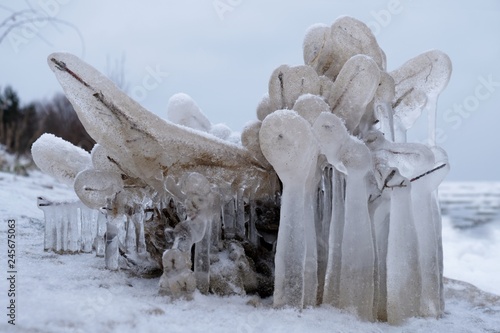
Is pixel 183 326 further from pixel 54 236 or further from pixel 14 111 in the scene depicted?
pixel 14 111

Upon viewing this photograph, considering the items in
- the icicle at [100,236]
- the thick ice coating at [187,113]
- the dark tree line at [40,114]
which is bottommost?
the icicle at [100,236]

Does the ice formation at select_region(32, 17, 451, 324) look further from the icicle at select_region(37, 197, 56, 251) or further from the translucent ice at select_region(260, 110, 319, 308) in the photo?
the icicle at select_region(37, 197, 56, 251)

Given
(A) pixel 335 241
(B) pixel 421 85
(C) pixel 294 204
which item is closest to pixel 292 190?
(C) pixel 294 204

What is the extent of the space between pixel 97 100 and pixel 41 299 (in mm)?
457

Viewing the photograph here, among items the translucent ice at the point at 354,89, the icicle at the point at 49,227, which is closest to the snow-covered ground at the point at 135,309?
the icicle at the point at 49,227

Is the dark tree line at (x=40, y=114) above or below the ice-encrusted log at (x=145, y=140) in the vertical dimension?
above

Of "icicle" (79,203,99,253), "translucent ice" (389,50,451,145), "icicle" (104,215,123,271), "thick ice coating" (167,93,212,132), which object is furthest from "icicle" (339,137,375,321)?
"icicle" (79,203,99,253)

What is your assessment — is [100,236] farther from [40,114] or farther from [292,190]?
[40,114]

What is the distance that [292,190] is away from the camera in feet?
3.93

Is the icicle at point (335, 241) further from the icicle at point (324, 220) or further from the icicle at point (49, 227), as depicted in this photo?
the icicle at point (49, 227)

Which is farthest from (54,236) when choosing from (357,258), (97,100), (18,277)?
(357,258)

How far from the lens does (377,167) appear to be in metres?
A: 1.27

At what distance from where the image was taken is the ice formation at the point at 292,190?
118 cm

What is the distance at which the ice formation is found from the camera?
3.86 feet
